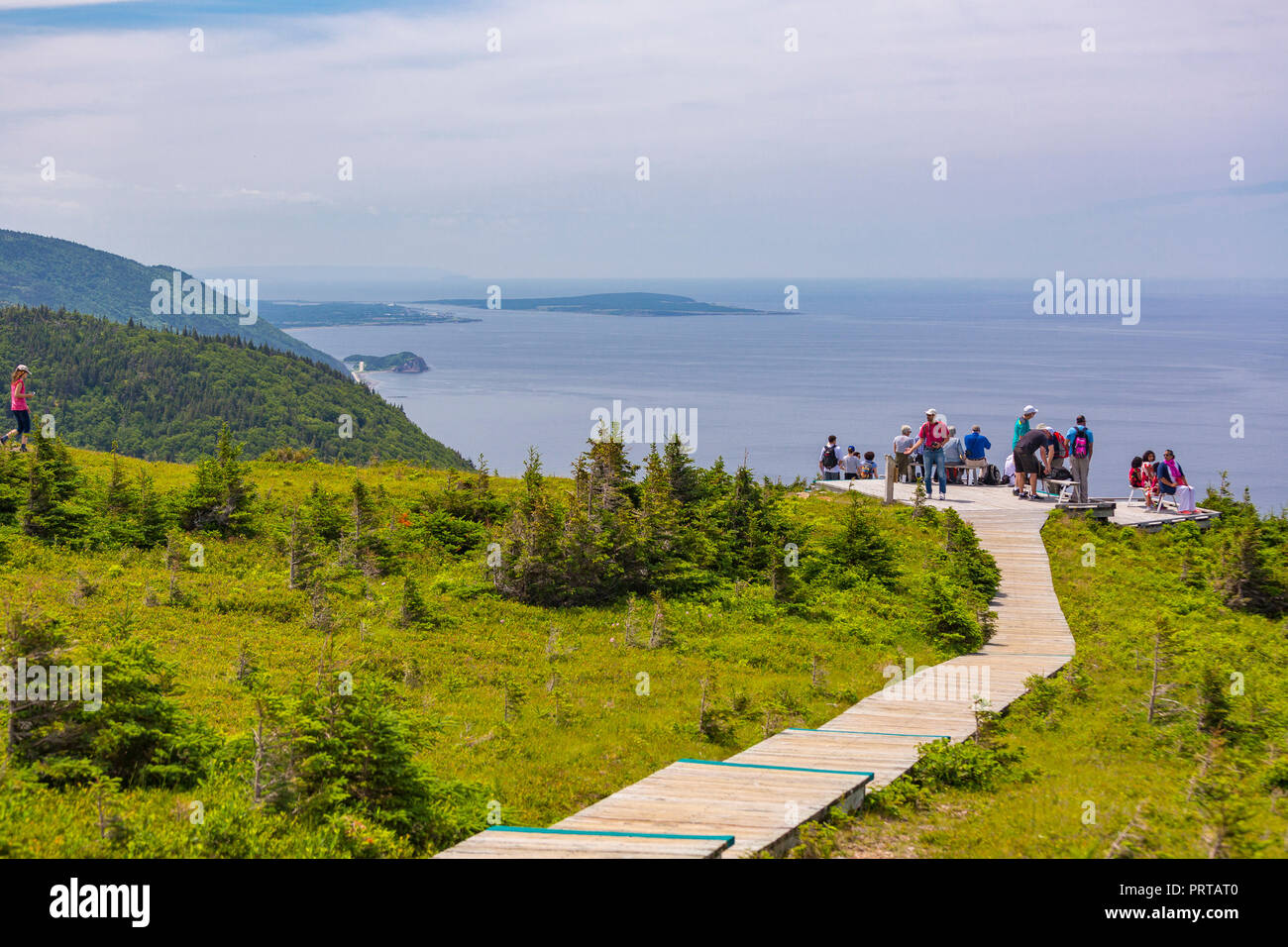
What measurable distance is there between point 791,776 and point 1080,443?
17696 millimetres

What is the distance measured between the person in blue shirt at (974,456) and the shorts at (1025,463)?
6.61ft

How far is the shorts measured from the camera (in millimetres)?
25016

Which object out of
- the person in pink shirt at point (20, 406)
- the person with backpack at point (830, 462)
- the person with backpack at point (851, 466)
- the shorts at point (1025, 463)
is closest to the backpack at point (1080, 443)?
the shorts at point (1025, 463)

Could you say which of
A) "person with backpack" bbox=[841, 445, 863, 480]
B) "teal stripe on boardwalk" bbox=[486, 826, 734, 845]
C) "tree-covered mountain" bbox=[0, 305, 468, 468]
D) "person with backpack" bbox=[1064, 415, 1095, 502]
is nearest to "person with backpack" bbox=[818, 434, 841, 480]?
"person with backpack" bbox=[841, 445, 863, 480]

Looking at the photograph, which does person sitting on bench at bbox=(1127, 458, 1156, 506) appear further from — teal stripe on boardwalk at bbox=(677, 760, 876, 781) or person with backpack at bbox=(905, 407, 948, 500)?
teal stripe on boardwalk at bbox=(677, 760, 876, 781)

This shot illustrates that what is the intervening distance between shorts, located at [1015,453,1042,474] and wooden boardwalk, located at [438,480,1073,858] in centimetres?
995

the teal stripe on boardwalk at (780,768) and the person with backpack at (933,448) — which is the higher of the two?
the person with backpack at (933,448)

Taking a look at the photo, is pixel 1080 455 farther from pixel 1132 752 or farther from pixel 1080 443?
pixel 1132 752

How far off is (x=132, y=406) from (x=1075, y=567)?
133 m

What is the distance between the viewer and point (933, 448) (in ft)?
81.0

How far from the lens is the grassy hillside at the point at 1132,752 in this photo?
6828 mm

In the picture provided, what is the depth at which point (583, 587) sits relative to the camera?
16297 millimetres

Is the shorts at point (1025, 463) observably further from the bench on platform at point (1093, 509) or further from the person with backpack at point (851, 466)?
the person with backpack at point (851, 466)

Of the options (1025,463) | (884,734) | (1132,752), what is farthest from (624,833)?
(1025,463)
